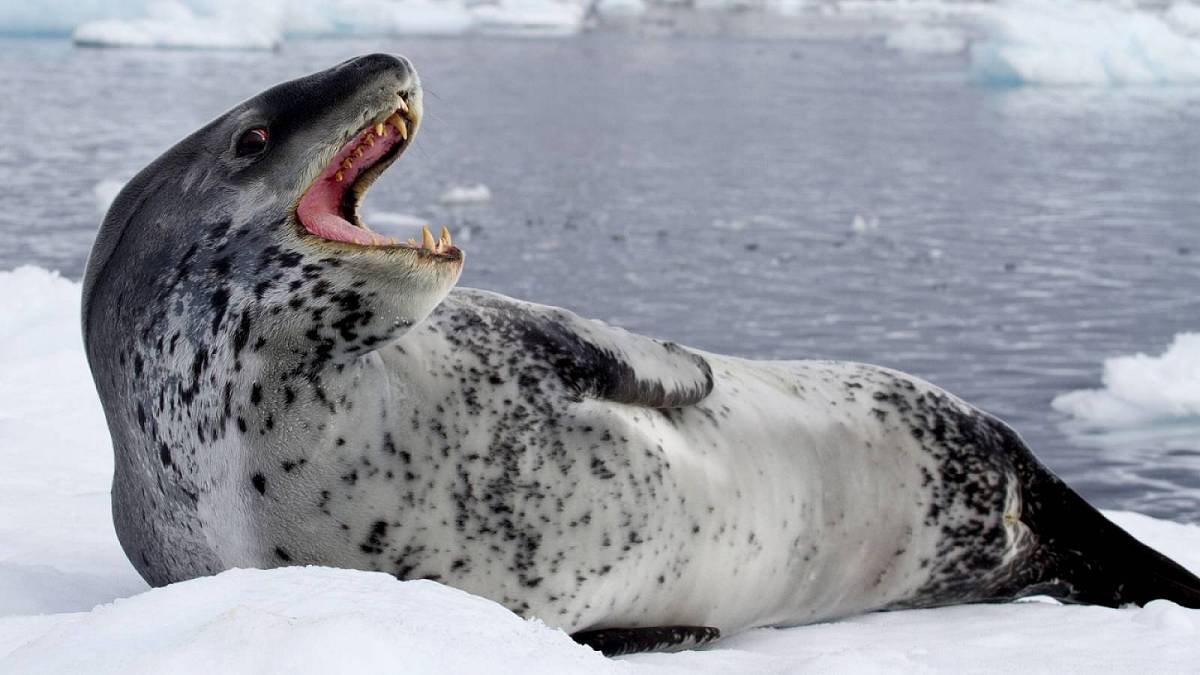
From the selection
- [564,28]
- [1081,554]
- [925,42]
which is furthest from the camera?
[564,28]

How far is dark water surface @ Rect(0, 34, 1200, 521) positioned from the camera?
31.4ft

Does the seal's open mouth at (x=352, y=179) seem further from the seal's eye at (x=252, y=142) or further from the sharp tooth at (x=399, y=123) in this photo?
the seal's eye at (x=252, y=142)

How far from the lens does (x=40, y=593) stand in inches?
107

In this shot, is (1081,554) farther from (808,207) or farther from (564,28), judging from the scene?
(564,28)

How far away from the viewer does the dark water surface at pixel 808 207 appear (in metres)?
9.58

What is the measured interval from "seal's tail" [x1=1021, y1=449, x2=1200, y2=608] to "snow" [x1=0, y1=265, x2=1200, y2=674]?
21 cm

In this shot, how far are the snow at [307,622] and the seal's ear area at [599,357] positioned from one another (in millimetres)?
526

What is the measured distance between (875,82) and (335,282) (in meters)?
33.4

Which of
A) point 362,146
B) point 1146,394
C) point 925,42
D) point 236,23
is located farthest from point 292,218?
point 925,42

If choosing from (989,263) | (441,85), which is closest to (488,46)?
(441,85)

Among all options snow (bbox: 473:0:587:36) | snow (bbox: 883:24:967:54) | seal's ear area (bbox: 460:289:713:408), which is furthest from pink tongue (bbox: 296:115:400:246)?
snow (bbox: 473:0:587:36)

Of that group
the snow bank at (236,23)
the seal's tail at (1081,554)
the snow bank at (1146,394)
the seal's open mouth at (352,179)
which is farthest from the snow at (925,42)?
the seal's open mouth at (352,179)

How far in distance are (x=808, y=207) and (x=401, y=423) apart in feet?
47.1

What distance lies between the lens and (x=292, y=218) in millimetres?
2570
